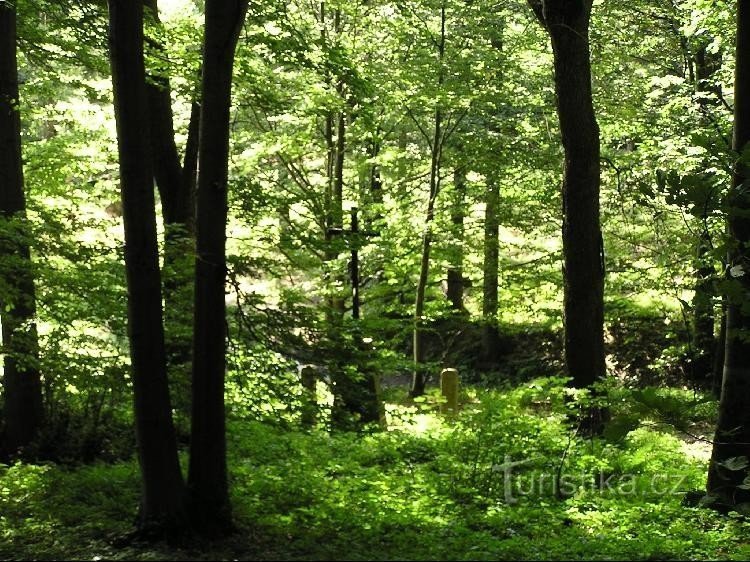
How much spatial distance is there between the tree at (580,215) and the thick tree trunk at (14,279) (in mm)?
5723

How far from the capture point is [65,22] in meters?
8.35

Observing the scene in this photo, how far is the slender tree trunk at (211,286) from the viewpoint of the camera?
5398 mm

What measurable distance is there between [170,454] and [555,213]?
1149 centimetres

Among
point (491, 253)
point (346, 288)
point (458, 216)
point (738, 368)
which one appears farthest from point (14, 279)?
point (491, 253)

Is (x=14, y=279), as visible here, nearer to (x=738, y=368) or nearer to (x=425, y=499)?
(x=425, y=499)

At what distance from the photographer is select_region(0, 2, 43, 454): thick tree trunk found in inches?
292

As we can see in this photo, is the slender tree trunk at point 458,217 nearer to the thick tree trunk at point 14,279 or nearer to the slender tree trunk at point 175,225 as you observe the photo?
the slender tree trunk at point 175,225

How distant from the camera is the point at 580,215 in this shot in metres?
8.38

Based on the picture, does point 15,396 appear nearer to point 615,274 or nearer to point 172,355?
point 172,355

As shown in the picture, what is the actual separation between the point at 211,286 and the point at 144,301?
490mm

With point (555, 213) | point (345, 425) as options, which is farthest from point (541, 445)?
point (555, 213)

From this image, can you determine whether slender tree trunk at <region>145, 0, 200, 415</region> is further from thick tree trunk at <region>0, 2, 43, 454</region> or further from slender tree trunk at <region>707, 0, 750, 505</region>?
slender tree trunk at <region>707, 0, 750, 505</region>

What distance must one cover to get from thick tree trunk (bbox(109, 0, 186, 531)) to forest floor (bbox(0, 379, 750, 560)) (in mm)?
380

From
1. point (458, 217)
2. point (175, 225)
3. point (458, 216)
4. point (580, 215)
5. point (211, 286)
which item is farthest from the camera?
point (458, 217)
